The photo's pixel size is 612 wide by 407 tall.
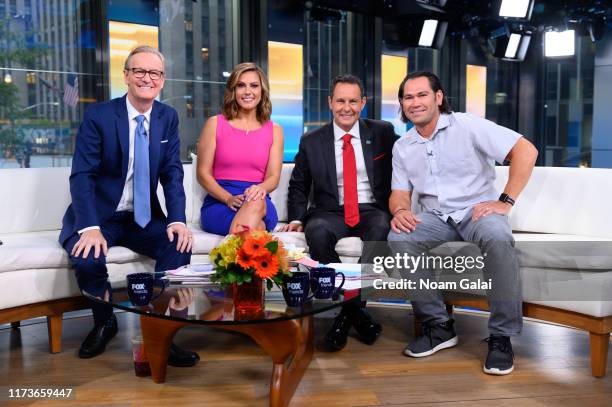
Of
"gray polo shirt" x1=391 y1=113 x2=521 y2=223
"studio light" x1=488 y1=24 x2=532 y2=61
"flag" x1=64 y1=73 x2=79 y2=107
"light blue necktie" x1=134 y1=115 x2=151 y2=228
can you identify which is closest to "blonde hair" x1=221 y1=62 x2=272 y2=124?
"light blue necktie" x1=134 y1=115 x2=151 y2=228

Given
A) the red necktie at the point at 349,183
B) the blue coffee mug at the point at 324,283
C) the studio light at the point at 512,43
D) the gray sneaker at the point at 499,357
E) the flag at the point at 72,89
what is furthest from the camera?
the studio light at the point at 512,43

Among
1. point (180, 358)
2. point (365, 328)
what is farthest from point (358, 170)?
point (180, 358)

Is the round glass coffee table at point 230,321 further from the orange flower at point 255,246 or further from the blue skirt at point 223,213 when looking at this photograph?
the blue skirt at point 223,213

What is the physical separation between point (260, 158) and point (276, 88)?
377 cm

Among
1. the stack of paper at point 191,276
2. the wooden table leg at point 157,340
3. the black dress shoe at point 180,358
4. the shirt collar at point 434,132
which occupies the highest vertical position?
the shirt collar at point 434,132

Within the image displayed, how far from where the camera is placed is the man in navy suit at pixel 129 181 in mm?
2969

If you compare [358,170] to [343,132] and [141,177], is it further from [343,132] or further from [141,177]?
[141,177]

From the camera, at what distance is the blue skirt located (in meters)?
3.42

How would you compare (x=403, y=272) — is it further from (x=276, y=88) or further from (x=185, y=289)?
(x=276, y=88)

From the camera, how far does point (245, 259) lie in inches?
84.0

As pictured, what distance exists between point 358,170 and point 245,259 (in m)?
1.52

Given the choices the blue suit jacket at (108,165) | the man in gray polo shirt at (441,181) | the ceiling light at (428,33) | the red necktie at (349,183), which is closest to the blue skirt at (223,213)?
the blue suit jacket at (108,165)

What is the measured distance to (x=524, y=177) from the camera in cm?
305

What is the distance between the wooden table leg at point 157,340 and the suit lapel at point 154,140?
0.84 meters
